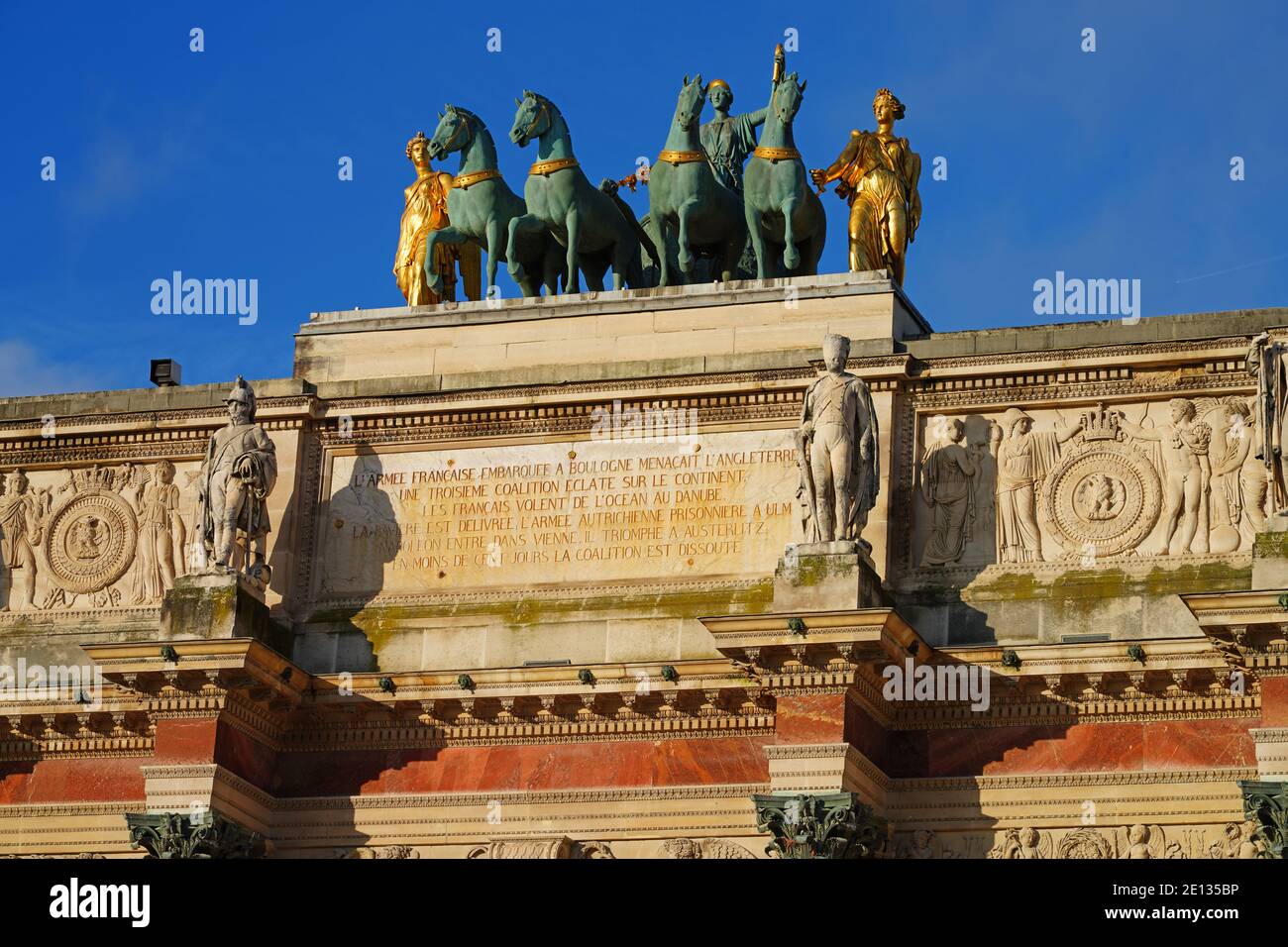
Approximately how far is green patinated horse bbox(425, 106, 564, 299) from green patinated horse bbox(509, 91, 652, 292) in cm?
21

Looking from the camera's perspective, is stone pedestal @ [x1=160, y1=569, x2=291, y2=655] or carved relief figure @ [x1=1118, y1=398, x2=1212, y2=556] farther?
stone pedestal @ [x1=160, y1=569, x2=291, y2=655]

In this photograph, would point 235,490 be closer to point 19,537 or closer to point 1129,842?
point 19,537

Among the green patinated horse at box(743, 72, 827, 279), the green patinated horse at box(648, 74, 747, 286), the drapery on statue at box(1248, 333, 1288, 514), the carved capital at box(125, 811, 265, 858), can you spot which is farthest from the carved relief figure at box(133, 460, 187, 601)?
the drapery on statue at box(1248, 333, 1288, 514)

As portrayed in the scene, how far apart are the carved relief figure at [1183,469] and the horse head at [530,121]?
7944mm

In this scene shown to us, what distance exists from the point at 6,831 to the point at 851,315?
10653mm

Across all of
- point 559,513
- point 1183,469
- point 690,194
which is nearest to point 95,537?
point 559,513

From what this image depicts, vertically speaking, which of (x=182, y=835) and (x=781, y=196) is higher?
(x=781, y=196)

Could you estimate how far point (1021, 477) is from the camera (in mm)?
32406

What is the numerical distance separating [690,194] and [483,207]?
245 centimetres

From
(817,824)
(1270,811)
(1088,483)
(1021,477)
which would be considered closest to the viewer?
(1270,811)

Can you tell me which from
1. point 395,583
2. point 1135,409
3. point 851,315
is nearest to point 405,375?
point 395,583

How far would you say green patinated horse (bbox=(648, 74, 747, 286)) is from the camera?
116ft

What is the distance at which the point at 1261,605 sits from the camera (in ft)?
95.1

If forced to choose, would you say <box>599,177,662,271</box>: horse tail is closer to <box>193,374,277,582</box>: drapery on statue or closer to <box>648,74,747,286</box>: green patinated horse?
<box>648,74,747,286</box>: green patinated horse
